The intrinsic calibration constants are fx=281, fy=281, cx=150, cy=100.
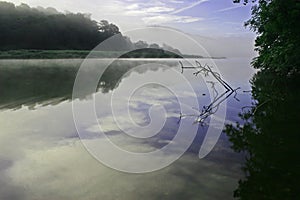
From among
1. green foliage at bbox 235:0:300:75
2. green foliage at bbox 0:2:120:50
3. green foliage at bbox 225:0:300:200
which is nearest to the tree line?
green foliage at bbox 0:2:120:50

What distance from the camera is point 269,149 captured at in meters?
7.38

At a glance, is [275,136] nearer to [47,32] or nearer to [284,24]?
[284,24]

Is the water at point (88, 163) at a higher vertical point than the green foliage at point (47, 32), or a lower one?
lower

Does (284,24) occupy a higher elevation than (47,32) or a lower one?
lower

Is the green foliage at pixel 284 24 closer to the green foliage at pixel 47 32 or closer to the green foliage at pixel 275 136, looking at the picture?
the green foliage at pixel 275 136

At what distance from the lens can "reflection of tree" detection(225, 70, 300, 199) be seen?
16.9 feet

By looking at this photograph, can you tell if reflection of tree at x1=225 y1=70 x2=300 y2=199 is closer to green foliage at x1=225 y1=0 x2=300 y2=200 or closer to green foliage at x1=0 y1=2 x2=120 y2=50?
green foliage at x1=225 y1=0 x2=300 y2=200

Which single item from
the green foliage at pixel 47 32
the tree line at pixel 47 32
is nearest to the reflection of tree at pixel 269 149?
the tree line at pixel 47 32

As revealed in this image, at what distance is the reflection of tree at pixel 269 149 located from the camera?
5152 mm

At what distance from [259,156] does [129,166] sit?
3.22m

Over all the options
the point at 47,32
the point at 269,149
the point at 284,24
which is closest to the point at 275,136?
the point at 269,149

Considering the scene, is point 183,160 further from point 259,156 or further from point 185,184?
point 259,156

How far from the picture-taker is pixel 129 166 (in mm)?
6230

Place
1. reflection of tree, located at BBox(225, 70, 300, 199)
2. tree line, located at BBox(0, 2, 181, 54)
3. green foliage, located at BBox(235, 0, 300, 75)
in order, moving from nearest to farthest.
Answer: reflection of tree, located at BBox(225, 70, 300, 199) → green foliage, located at BBox(235, 0, 300, 75) → tree line, located at BBox(0, 2, 181, 54)
